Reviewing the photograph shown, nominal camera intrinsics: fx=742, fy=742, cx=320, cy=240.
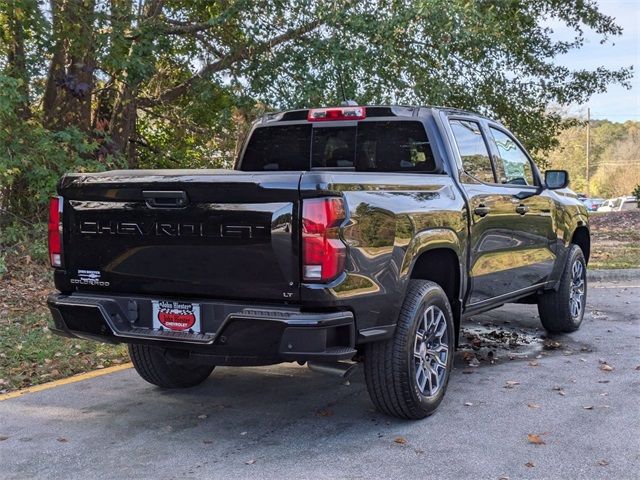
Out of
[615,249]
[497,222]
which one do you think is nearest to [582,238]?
[497,222]

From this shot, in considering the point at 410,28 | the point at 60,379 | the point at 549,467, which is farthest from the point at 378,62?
the point at 549,467

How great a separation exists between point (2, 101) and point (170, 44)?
338 cm

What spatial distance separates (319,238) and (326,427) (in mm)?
1382

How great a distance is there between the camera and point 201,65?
40.6ft

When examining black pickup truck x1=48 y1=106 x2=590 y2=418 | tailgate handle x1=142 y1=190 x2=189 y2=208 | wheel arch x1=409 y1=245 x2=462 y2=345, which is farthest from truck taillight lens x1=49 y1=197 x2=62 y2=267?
wheel arch x1=409 y1=245 x2=462 y2=345

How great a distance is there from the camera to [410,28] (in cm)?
1059

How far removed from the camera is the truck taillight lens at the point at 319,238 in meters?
3.78

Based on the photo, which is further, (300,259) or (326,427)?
(326,427)

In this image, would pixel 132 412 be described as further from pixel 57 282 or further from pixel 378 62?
pixel 378 62

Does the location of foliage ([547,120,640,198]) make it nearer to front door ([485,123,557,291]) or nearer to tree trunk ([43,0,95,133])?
tree trunk ([43,0,95,133])

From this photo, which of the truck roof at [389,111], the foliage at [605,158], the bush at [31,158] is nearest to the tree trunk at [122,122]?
the bush at [31,158]

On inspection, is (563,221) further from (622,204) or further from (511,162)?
(622,204)

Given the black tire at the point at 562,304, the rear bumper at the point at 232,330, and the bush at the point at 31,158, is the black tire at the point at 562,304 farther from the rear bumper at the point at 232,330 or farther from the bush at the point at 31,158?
the bush at the point at 31,158

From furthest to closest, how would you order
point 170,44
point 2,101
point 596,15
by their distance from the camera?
1. point 596,15
2. point 170,44
3. point 2,101
